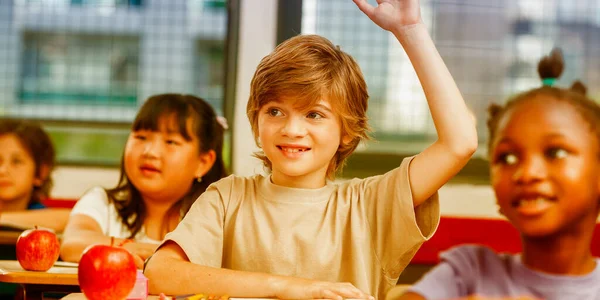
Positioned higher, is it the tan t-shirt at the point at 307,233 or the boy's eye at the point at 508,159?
the boy's eye at the point at 508,159

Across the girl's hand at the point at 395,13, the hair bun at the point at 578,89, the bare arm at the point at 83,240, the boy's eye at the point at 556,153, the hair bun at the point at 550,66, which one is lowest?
the bare arm at the point at 83,240

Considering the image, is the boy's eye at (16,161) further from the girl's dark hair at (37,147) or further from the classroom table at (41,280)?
the classroom table at (41,280)

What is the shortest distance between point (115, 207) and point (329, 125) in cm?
115

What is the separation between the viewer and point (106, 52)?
4055mm

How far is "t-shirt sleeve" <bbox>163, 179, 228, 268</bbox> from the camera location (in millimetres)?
1480

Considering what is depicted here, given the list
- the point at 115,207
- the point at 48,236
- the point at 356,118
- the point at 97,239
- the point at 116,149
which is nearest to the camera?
the point at 356,118

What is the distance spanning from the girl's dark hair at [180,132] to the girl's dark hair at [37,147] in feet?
3.37

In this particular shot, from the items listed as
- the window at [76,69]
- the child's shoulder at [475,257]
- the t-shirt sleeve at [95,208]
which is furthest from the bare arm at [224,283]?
the window at [76,69]

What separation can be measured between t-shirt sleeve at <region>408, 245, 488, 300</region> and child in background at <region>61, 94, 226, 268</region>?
6.07ft

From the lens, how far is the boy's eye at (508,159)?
1.73ft

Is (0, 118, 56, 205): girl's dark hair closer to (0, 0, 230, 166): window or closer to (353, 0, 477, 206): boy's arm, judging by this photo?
(0, 0, 230, 166): window

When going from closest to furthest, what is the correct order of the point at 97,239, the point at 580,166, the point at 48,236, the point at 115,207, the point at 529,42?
the point at 580,166
the point at 48,236
the point at 97,239
the point at 115,207
the point at 529,42

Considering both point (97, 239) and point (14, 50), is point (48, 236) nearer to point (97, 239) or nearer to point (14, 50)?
point (97, 239)

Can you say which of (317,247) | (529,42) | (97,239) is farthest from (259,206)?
(529,42)
